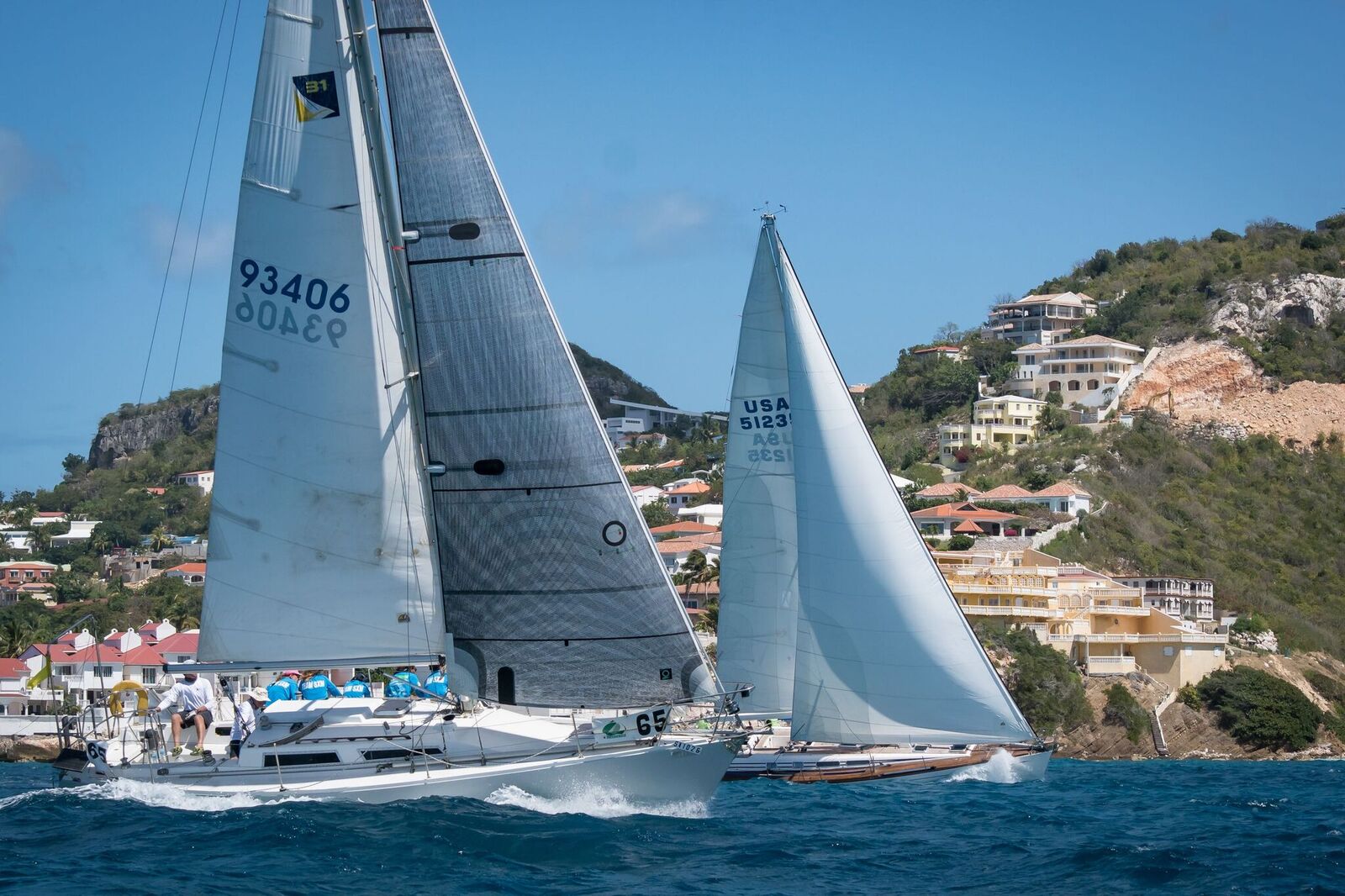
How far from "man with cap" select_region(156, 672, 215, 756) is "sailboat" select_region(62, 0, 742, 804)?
0.91 m

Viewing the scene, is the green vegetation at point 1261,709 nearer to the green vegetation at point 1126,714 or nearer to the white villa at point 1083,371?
the green vegetation at point 1126,714

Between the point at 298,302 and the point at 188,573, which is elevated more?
the point at 298,302

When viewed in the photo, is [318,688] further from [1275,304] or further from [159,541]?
[159,541]

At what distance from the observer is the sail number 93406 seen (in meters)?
18.7

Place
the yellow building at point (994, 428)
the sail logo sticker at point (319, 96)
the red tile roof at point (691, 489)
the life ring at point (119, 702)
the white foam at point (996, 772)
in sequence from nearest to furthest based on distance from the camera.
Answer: the sail logo sticker at point (319, 96) < the life ring at point (119, 702) < the white foam at point (996, 772) < the yellow building at point (994, 428) < the red tile roof at point (691, 489)

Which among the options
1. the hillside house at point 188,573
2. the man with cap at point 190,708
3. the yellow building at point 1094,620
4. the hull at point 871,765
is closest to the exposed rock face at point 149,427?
the hillside house at point 188,573

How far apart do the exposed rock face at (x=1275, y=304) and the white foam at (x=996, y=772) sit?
7838 cm

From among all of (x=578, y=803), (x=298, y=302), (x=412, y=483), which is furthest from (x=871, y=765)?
(x=298, y=302)

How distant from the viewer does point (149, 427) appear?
16988 centimetres

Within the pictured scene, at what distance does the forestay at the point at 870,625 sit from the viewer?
2519cm

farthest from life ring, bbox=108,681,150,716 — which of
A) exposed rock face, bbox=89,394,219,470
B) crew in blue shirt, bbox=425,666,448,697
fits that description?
exposed rock face, bbox=89,394,219,470

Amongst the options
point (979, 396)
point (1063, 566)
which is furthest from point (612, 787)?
point (979, 396)

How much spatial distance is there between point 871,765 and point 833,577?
5683mm

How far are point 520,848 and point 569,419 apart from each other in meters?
4.85
